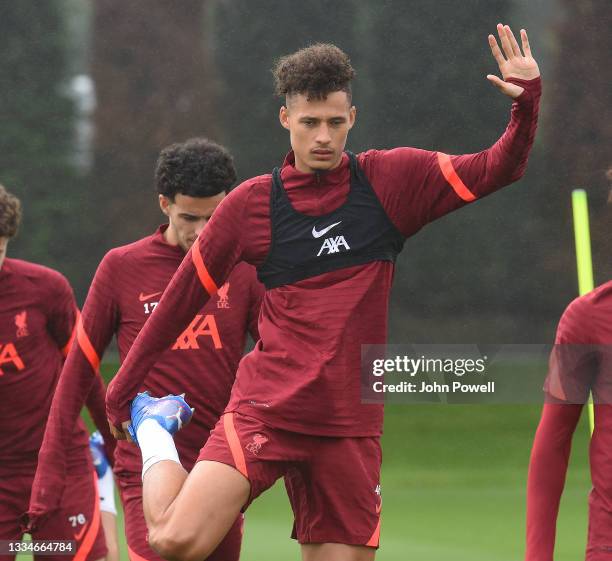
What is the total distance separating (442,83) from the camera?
9172mm

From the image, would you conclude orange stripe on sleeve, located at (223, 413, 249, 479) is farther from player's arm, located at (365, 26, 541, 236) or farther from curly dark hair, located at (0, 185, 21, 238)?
curly dark hair, located at (0, 185, 21, 238)

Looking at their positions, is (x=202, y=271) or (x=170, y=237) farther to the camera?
(x=170, y=237)

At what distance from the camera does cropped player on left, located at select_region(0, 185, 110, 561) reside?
5184 mm

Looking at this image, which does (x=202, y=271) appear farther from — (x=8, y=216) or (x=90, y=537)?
(x=90, y=537)

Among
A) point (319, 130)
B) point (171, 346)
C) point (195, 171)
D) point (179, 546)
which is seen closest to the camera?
point (179, 546)

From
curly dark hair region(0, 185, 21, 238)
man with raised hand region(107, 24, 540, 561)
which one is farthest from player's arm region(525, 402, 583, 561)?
curly dark hair region(0, 185, 21, 238)

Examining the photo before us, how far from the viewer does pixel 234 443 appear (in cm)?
358

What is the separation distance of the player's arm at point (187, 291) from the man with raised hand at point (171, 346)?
0.60 meters

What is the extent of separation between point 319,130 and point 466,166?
1.38 ft

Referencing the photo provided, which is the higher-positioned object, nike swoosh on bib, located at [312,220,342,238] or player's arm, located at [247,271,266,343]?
nike swoosh on bib, located at [312,220,342,238]

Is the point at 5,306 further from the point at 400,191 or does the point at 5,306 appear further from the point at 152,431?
the point at 400,191

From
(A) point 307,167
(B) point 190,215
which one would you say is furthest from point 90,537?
(A) point 307,167

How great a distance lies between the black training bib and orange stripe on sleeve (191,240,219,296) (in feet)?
0.49

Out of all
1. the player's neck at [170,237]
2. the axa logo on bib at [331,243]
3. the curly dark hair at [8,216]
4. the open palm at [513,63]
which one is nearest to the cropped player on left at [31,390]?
the curly dark hair at [8,216]
